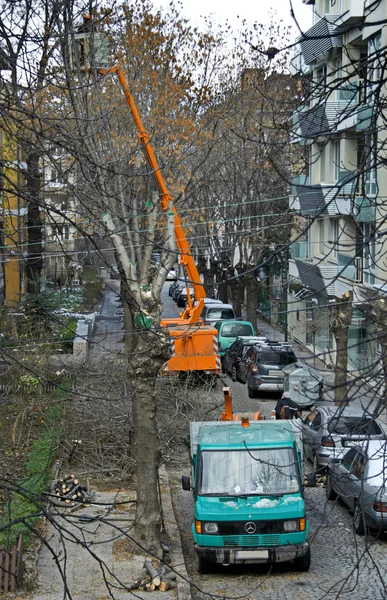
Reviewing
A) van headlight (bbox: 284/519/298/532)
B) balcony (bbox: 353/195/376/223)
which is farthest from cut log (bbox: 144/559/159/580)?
balcony (bbox: 353/195/376/223)

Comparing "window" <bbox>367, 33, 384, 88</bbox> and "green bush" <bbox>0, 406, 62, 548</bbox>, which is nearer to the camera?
"window" <bbox>367, 33, 384, 88</bbox>

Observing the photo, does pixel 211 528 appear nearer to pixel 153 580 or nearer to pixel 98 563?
pixel 153 580

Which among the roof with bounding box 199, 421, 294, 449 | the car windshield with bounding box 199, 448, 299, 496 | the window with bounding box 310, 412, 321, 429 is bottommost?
the window with bounding box 310, 412, 321, 429

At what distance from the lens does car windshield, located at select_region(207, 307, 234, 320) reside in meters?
39.1

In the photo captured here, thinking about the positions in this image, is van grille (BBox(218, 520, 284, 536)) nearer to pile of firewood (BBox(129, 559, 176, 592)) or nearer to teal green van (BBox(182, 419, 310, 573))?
teal green van (BBox(182, 419, 310, 573))

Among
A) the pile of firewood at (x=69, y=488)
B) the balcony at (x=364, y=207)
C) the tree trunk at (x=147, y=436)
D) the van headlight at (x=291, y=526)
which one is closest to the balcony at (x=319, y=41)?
the balcony at (x=364, y=207)

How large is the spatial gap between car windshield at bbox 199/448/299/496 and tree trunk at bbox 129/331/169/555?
2.85 ft

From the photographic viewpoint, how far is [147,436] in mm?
13359

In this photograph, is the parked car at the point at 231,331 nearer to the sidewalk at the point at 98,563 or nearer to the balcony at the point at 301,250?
the balcony at the point at 301,250

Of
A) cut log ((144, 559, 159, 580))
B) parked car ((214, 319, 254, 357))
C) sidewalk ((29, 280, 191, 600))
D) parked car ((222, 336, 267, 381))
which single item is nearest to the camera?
sidewalk ((29, 280, 191, 600))

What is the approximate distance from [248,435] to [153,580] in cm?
284

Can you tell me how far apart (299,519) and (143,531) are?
8.11ft

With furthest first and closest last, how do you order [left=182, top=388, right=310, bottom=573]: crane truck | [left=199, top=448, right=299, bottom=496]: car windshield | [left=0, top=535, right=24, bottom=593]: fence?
1. [left=199, top=448, right=299, bottom=496]: car windshield
2. [left=182, top=388, right=310, bottom=573]: crane truck
3. [left=0, top=535, right=24, bottom=593]: fence

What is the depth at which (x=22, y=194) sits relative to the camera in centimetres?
576
